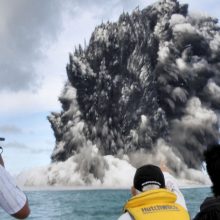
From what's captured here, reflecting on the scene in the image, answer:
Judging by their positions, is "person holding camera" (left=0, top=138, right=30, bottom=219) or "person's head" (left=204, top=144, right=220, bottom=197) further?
"person's head" (left=204, top=144, right=220, bottom=197)

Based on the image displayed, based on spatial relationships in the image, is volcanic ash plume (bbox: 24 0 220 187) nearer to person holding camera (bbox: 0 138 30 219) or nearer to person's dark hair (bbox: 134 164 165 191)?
person's dark hair (bbox: 134 164 165 191)

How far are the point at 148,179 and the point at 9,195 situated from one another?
1667 millimetres

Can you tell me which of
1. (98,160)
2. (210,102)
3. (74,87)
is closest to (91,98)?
(74,87)

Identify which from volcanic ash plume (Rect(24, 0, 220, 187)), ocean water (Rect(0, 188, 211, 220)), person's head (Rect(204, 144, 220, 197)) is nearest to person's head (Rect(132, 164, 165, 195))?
person's head (Rect(204, 144, 220, 197))

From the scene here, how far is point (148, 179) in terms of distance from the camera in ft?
15.5

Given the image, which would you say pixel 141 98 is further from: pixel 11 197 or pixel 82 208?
pixel 11 197

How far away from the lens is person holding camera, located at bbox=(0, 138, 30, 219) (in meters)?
3.42

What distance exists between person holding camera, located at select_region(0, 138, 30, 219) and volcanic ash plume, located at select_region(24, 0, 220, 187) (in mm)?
151197

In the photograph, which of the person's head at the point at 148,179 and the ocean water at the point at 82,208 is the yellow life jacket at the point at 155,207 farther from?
the ocean water at the point at 82,208

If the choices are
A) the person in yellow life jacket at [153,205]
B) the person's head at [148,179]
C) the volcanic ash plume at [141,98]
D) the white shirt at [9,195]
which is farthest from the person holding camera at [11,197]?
the volcanic ash plume at [141,98]

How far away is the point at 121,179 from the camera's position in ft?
527

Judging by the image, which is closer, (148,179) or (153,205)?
(153,205)

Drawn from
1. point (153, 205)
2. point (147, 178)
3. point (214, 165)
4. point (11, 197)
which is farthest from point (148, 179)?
point (11, 197)

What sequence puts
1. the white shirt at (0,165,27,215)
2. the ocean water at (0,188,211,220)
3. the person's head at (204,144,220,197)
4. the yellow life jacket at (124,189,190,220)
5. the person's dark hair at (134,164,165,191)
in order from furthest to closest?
1. the ocean water at (0,188,211,220)
2. the person's dark hair at (134,164,165,191)
3. the person's head at (204,144,220,197)
4. the yellow life jacket at (124,189,190,220)
5. the white shirt at (0,165,27,215)
